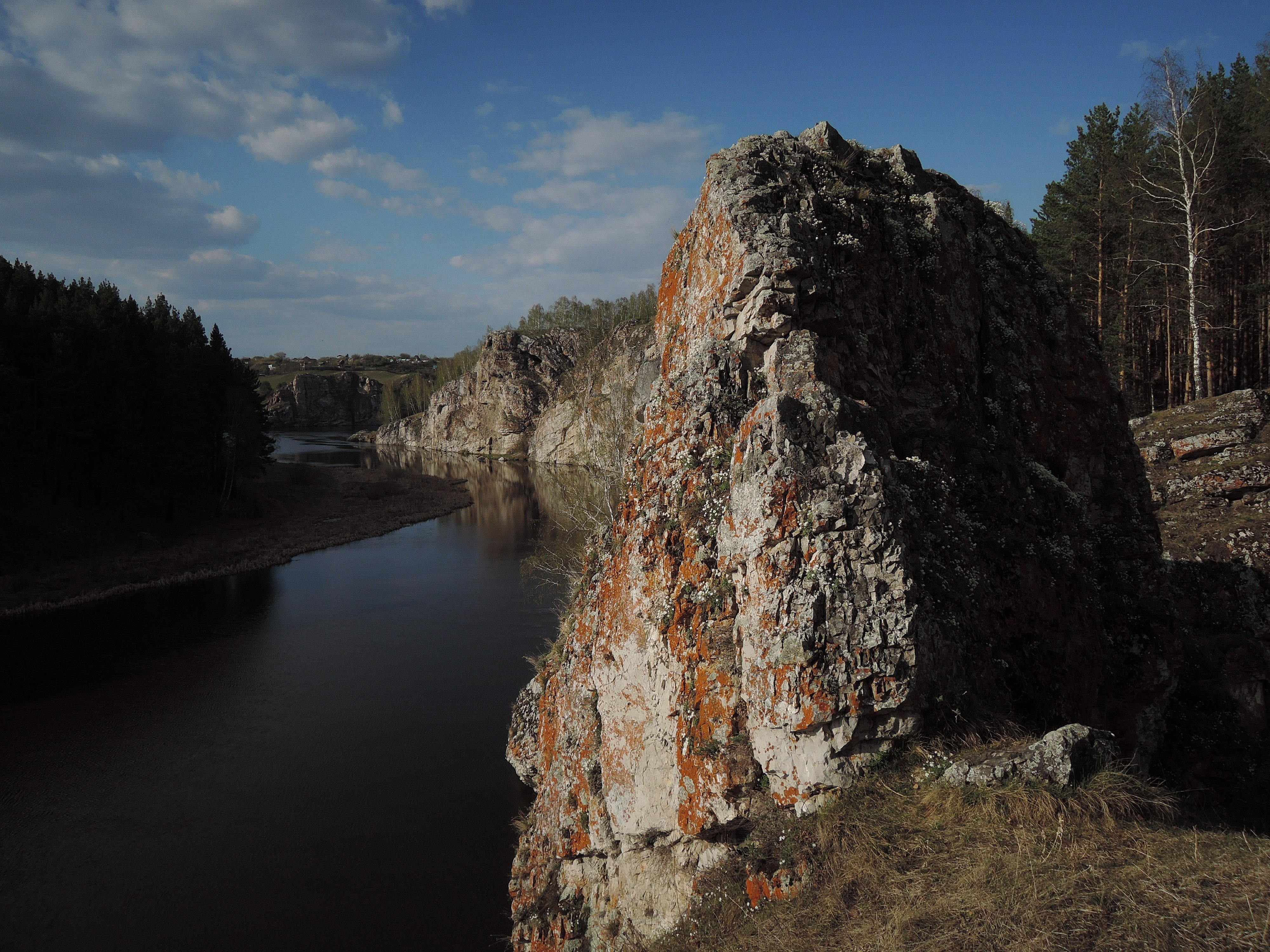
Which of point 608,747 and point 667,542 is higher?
point 667,542

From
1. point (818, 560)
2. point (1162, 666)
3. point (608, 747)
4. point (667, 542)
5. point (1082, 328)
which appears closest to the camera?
point (818, 560)

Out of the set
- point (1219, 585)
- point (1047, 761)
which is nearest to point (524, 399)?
point (1219, 585)

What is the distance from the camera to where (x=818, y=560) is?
6.48 metres

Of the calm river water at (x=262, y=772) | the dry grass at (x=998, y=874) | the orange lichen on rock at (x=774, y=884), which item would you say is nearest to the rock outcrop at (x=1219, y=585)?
the dry grass at (x=998, y=874)

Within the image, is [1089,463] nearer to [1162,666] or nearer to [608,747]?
[1162,666]

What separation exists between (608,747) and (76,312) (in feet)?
148

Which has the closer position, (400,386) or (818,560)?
(818,560)

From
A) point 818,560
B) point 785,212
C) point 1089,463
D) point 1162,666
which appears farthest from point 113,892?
point 1089,463

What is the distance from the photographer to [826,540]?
21.4ft

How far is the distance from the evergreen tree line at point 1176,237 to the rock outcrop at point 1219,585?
18.1ft

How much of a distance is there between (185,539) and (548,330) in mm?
104315

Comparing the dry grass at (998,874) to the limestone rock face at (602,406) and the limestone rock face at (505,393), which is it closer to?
the limestone rock face at (602,406)

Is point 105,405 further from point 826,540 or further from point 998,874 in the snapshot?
point 998,874

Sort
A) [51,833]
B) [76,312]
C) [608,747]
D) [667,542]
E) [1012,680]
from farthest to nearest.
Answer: [76,312], [51,833], [608,747], [667,542], [1012,680]
